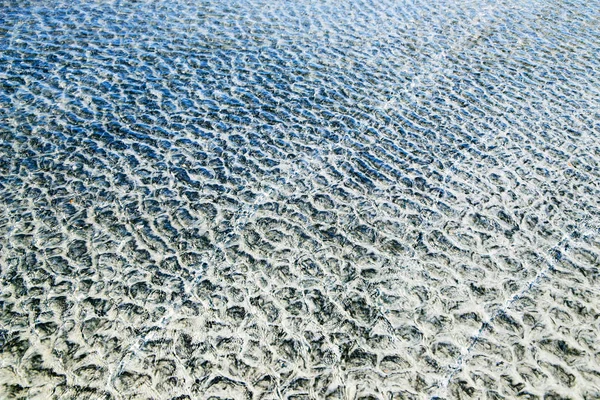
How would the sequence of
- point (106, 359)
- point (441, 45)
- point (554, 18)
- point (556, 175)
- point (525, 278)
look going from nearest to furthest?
point (106, 359) < point (525, 278) < point (556, 175) < point (441, 45) < point (554, 18)

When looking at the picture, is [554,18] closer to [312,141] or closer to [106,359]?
[312,141]

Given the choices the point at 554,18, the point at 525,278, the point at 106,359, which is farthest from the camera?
the point at 554,18

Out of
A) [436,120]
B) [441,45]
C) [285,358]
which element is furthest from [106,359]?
[441,45]

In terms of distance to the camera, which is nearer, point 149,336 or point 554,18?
point 149,336

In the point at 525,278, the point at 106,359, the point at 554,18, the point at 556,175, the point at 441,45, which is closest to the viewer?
the point at 106,359

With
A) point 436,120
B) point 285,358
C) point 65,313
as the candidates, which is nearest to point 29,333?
point 65,313

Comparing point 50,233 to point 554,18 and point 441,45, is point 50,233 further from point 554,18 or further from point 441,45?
point 554,18
